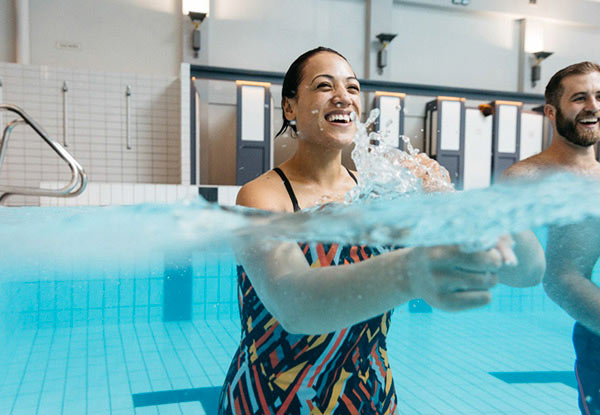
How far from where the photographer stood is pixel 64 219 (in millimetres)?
679

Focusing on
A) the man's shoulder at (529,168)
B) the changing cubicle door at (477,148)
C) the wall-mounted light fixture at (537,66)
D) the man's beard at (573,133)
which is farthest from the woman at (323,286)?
the wall-mounted light fixture at (537,66)

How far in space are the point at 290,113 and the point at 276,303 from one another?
0.71 meters

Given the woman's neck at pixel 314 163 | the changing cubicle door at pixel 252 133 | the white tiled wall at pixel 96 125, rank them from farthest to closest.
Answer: the changing cubicle door at pixel 252 133, the white tiled wall at pixel 96 125, the woman's neck at pixel 314 163

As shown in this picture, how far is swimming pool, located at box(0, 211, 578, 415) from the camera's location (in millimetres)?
726

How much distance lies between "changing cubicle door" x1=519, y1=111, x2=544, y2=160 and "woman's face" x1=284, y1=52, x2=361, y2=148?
22.7 ft

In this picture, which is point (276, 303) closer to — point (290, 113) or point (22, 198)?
point (290, 113)

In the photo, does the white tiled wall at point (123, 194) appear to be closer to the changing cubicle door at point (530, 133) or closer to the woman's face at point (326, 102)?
the woman's face at point (326, 102)

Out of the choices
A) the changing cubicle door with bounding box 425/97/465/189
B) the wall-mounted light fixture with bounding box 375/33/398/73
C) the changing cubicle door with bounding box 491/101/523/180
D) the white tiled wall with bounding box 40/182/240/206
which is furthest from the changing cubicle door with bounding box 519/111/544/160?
the white tiled wall with bounding box 40/182/240/206

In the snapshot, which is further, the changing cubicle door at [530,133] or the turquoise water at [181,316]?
the changing cubicle door at [530,133]

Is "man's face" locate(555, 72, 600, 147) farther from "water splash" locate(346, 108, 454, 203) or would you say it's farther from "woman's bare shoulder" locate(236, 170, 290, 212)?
"woman's bare shoulder" locate(236, 170, 290, 212)

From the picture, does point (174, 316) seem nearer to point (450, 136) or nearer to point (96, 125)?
point (96, 125)

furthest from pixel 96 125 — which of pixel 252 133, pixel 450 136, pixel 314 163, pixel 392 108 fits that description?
pixel 314 163

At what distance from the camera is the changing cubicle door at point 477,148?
277 inches

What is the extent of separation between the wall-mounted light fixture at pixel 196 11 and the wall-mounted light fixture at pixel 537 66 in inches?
208
